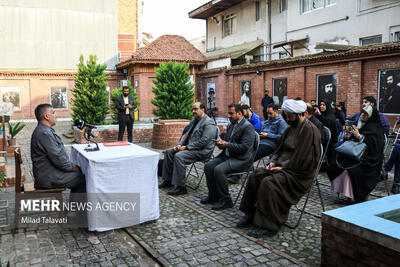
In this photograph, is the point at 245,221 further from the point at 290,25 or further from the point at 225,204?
the point at 290,25

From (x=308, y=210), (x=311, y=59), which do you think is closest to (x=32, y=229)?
(x=308, y=210)

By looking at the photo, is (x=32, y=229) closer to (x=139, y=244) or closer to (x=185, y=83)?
(x=139, y=244)

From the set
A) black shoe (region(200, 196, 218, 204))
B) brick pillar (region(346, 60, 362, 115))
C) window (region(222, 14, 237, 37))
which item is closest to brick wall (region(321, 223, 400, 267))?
black shoe (region(200, 196, 218, 204))

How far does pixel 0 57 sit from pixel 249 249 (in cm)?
2773

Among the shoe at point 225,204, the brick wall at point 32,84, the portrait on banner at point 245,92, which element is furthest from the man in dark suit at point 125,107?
the brick wall at point 32,84

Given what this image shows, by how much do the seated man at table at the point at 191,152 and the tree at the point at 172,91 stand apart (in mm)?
5715

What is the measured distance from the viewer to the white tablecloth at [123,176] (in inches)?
176

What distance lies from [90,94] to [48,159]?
1019 centimetres

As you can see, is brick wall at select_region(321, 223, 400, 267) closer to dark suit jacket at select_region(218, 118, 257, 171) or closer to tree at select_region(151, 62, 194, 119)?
dark suit jacket at select_region(218, 118, 257, 171)

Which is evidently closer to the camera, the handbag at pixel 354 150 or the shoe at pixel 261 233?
the shoe at pixel 261 233

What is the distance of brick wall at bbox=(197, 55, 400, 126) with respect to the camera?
13.6 metres

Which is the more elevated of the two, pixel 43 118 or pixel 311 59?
pixel 311 59

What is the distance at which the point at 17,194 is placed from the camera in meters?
4.64

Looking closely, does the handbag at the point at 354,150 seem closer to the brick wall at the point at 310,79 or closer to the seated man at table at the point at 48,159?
the seated man at table at the point at 48,159
